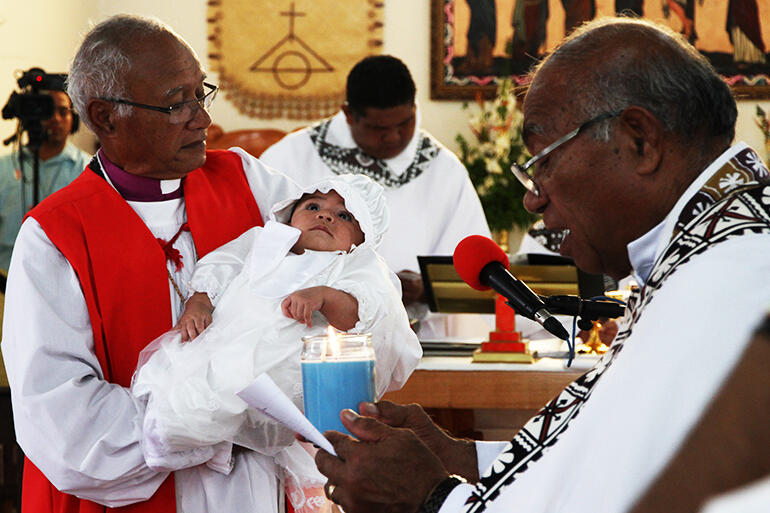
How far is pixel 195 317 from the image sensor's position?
223cm

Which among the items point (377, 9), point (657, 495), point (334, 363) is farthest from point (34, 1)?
point (657, 495)

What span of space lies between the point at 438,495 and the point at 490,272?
0.58m

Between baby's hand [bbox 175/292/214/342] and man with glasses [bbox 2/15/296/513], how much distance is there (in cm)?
12

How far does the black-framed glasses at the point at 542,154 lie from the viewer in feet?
5.46

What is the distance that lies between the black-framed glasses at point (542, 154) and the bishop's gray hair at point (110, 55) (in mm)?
1003

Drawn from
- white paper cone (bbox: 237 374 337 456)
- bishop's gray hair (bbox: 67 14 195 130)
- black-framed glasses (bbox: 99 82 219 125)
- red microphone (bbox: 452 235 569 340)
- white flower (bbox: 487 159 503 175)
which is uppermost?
bishop's gray hair (bbox: 67 14 195 130)

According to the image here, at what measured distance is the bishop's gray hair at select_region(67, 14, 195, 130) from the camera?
2324 millimetres

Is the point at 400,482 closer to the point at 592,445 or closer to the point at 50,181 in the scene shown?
the point at 592,445

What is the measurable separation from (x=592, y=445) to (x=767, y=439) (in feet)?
2.65

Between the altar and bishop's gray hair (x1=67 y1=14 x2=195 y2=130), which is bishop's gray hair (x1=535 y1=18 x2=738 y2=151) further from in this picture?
the altar

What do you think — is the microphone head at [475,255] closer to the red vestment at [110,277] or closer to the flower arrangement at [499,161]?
the red vestment at [110,277]

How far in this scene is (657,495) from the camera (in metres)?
0.61

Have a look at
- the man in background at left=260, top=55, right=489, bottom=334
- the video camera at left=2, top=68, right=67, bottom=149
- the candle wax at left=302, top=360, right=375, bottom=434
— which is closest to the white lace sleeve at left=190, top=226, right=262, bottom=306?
the candle wax at left=302, top=360, right=375, bottom=434

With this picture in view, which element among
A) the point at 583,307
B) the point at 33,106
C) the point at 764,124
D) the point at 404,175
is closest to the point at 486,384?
the point at 583,307
